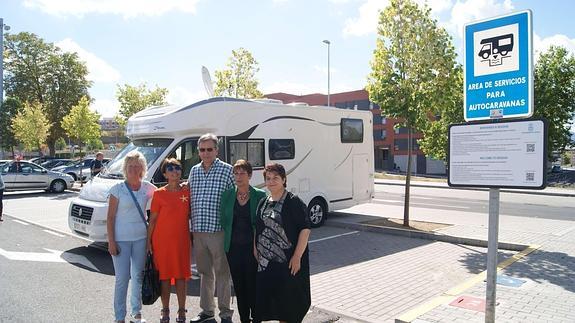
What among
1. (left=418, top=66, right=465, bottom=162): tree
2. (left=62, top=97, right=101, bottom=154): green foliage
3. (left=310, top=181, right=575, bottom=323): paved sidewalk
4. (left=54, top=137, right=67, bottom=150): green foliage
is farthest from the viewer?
(left=54, top=137, right=67, bottom=150): green foliage

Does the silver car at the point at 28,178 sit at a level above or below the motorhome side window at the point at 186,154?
below

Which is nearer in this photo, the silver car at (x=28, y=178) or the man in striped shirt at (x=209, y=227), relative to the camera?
the man in striped shirt at (x=209, y=227)

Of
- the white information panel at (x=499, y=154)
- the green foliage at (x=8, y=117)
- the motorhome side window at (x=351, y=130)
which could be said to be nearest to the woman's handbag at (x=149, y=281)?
the white information panel at (x=499, y=154)

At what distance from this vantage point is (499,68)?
3.79m

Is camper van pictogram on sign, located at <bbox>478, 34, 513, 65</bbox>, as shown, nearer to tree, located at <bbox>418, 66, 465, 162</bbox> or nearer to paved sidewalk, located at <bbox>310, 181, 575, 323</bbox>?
tree, located at <bbox>418, 66, 465, 162</bbox>

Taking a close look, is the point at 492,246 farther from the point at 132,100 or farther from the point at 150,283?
the point at 132,100

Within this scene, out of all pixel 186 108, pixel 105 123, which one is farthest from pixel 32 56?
pixel 105 123

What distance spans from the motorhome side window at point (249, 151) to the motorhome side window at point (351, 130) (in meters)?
2.71

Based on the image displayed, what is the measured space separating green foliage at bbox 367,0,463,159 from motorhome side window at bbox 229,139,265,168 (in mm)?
2979

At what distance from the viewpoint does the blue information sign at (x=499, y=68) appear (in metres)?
3.61

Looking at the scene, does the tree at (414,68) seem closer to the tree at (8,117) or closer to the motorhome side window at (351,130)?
the motorhome side window at (351,130)

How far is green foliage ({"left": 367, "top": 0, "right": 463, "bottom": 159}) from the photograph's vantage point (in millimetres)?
9688

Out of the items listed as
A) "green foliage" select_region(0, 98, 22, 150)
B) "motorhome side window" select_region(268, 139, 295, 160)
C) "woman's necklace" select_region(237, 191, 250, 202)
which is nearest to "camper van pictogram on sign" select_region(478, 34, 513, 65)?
"woman's necklace" select_region(237, 191, 250, 202)

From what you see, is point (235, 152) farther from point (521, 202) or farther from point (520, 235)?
point (521, 202)
